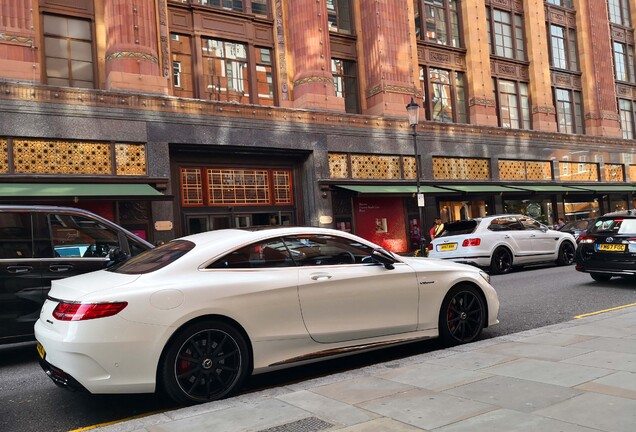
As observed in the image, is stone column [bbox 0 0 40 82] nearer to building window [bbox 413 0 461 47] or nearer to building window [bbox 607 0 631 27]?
building window [bbox 413 0 461 47]

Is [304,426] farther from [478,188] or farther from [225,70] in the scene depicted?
[478,188]

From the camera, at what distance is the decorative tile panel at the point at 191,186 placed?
17969 millimetres

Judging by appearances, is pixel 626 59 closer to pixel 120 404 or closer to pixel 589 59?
pixel 589 59

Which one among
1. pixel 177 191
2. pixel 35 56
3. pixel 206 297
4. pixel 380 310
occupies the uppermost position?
pixel 35 56

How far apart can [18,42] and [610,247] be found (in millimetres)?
16059

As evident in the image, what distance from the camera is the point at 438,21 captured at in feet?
83.5

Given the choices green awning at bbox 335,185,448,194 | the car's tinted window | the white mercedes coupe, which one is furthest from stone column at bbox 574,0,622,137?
the white mercedes coupe

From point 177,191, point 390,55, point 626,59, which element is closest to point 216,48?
point 177,191

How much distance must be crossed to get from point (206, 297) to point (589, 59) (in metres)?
34.0

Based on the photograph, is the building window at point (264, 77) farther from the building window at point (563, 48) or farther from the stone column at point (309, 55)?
the building window at point (563, 48)

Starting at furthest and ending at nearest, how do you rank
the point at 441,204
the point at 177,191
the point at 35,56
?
1. the point at 441,204
2. the point at 177,191
3. the point at 35,56

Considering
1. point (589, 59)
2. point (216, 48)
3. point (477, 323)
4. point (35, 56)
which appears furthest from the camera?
point (589, 59)

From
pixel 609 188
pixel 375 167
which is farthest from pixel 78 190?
pixel 609 188

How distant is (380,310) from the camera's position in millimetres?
5242
